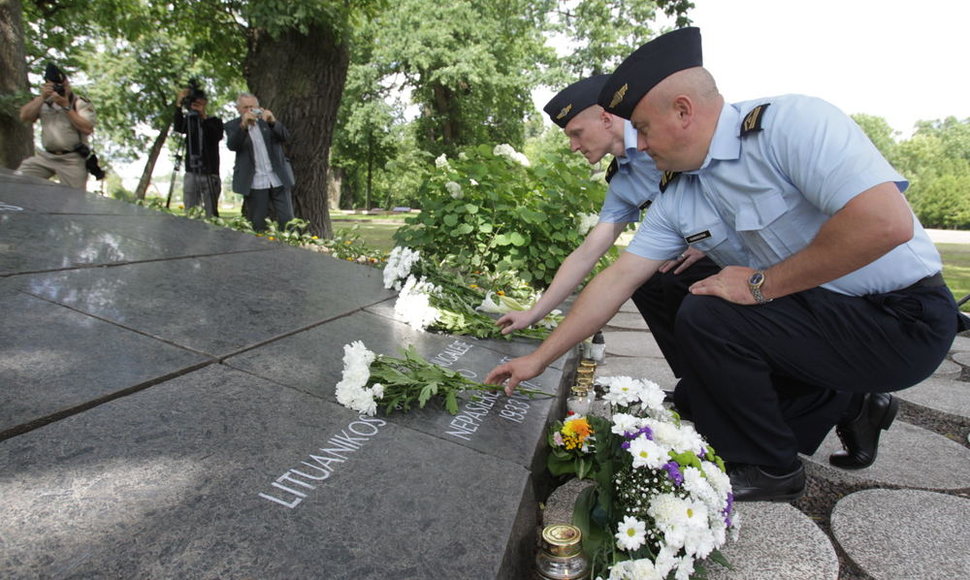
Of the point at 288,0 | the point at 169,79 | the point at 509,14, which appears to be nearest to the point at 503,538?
the point at 288,0

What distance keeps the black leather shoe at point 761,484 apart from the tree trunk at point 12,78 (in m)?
9.25

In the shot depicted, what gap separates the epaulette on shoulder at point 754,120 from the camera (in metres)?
1.82

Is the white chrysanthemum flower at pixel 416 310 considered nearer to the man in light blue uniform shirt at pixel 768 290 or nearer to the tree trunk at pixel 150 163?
the man in light blue uniform shirt at pixel 768 290

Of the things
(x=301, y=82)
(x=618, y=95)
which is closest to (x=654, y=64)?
(x=618, y=95)

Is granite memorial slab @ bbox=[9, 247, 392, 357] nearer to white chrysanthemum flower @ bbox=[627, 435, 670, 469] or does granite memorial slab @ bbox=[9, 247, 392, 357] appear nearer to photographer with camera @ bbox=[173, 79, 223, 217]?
white chrysanthemum flower @ bbox=[627, 435, 670, 469]

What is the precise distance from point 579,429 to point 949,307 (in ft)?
3.87

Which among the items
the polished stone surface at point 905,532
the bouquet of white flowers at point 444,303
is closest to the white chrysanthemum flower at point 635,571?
the polished stone surface at point 905,532

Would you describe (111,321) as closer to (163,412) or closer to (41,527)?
(163,412)

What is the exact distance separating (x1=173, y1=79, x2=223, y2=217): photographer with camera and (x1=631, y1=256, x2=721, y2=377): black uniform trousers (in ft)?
18.4

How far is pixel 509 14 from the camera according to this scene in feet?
78.6

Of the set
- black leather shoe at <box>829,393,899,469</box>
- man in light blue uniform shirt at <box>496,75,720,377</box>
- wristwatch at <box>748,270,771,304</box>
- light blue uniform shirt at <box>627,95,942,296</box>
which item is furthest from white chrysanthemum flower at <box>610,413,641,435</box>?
black leather shoe at <box>829,393,899,469</box>

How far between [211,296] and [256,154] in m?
4.29

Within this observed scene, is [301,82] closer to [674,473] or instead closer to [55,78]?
[55,78]

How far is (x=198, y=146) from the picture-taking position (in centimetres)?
672
